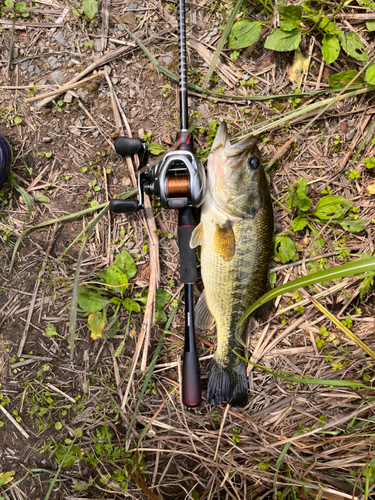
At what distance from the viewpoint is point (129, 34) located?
9.04ft

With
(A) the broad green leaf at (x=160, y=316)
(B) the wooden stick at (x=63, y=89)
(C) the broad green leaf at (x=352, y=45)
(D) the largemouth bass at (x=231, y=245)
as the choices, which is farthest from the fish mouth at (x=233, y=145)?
(A) the broad green leaf at (x=160, y=316)

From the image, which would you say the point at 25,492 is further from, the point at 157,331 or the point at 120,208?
the point at 120,208

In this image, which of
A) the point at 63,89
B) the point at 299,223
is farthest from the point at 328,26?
the point at 63,89

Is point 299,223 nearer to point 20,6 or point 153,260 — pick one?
point 153,260

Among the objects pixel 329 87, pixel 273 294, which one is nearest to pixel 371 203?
pixel 329 87

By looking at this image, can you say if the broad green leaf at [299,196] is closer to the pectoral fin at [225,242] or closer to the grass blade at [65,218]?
the pectoral fin at [225,242]

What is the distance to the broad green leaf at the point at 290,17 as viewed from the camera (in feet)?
8.23

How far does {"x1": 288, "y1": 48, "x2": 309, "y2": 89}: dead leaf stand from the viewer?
105 inches

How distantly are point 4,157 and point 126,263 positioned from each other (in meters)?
1.36

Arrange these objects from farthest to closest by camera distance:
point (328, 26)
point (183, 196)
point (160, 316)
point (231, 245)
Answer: point (160, 316) < point (328, 26) < point (231, 245) < point (183, 196)

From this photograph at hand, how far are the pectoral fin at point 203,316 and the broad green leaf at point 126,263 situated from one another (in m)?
0.63

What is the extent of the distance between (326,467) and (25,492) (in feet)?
8.62

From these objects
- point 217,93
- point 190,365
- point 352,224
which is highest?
point 217,93

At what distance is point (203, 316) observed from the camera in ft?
8.72
